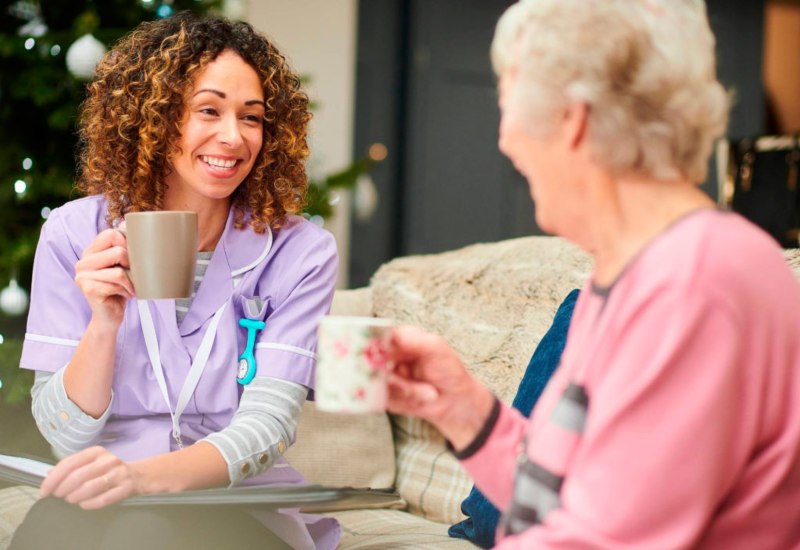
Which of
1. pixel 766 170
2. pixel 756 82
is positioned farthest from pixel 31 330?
pixel 756 82

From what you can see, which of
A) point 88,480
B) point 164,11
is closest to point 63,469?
point 88,480

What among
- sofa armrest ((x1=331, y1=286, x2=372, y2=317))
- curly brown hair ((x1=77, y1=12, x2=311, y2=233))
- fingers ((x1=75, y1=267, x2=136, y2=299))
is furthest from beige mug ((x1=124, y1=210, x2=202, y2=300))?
sofa armrest ((x1=331, y1=286, x2=372, y2=317))

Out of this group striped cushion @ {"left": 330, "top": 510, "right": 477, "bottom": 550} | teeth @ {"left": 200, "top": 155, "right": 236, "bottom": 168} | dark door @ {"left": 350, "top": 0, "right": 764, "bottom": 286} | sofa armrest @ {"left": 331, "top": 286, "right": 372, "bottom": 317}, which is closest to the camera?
teeth @ {"left": 200, "top": 155, "right": 236, "bottom": 168}

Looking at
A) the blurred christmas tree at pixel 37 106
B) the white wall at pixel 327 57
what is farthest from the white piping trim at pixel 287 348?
the white wall at pixel 327 57

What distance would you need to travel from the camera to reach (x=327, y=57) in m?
4.90

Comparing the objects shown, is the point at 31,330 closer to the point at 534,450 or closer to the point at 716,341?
the point at 534,450

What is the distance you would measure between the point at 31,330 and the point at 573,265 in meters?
1.04

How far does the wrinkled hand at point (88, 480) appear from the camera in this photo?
3.91 feet

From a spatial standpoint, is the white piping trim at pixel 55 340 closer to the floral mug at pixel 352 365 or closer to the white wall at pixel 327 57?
the floral mug at pixel 352 365

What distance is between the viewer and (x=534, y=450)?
2.76 ft

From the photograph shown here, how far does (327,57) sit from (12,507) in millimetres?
3464

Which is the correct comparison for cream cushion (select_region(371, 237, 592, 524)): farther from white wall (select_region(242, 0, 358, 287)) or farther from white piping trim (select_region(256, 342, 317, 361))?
white wall (select_region(242, 0, 358, 287))

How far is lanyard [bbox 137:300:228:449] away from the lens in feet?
4.86

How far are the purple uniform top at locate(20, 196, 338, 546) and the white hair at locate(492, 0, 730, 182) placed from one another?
771 mm
